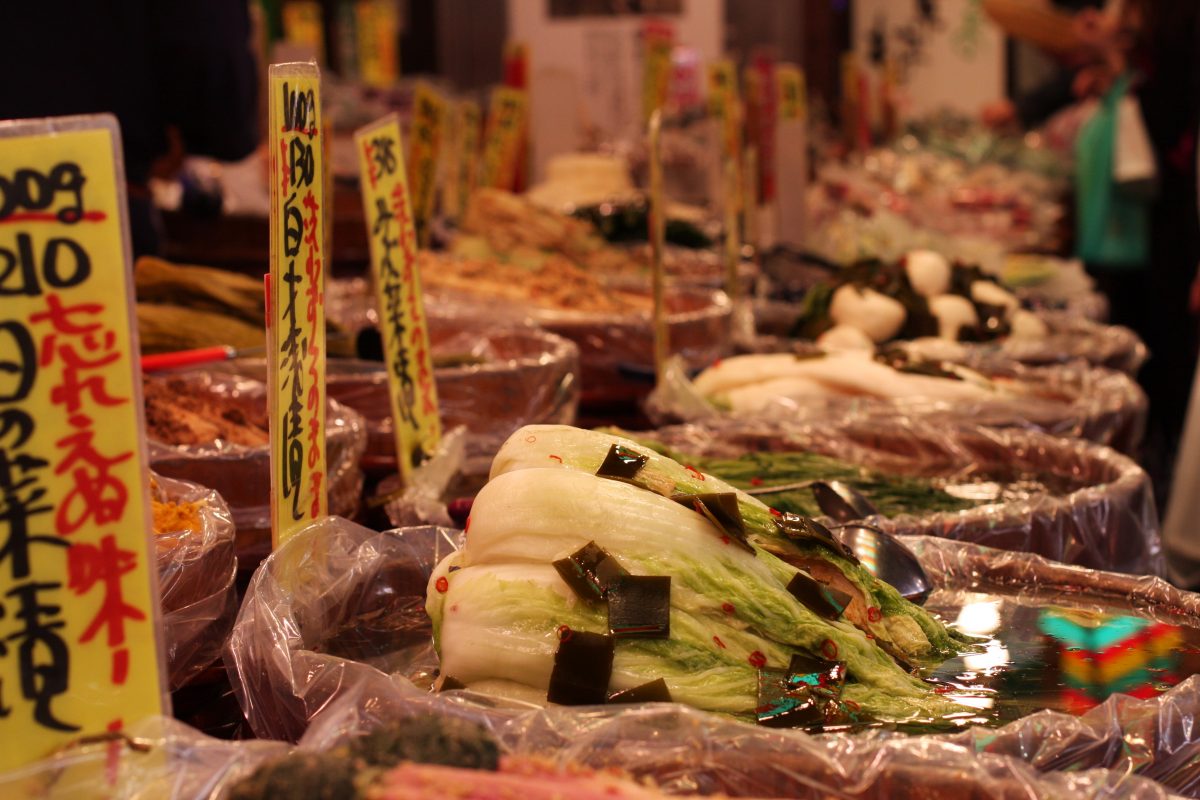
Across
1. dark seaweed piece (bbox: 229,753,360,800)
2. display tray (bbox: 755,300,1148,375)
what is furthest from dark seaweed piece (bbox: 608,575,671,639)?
display tray (bbox: 755,300,1148,375)

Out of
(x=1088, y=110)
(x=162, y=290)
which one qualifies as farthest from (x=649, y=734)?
(x=1088, y=110)

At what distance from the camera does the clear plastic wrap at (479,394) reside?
2404 mm

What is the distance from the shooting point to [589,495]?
1.31 m

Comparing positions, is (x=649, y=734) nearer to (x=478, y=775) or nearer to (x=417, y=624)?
(x=478, y=775)

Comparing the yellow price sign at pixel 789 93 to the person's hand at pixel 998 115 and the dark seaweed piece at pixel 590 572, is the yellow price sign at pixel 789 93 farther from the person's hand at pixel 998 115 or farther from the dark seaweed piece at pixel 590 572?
the person's hand at pixel 998 115

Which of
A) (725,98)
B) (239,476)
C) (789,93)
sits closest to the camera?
(239,476)

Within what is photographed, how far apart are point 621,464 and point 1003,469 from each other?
1.25 meters

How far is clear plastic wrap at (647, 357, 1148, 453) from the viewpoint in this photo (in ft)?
8.33

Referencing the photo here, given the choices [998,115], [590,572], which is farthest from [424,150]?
[998,115]

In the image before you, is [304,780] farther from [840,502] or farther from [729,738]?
[840,502]

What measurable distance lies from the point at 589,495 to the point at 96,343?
520 mm

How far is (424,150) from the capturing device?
3.56 metres

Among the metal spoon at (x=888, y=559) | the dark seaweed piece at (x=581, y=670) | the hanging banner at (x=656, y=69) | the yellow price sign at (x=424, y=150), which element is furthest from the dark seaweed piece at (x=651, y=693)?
the hanging banner at (x=656, y=69)

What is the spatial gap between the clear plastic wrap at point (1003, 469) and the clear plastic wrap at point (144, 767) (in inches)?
43.0
